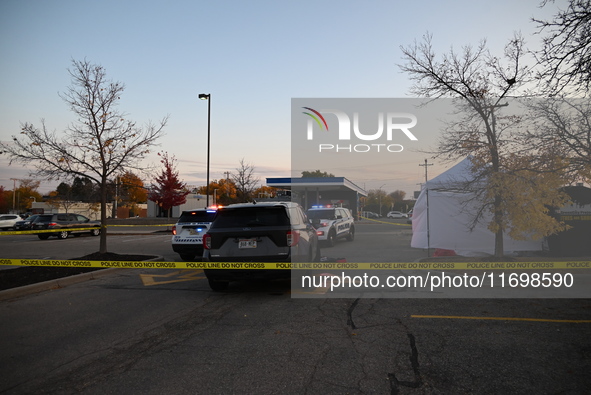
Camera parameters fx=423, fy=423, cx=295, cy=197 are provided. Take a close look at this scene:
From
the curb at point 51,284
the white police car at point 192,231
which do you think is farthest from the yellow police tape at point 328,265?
the white police car at point 192,231

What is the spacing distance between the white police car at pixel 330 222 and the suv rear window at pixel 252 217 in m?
9.31

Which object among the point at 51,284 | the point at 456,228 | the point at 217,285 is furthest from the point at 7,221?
the point at 456,228

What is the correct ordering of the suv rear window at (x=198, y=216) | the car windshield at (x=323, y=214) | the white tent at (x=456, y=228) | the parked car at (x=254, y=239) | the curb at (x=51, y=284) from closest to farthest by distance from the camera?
1. the parked car at (x=254, y=239)
2. the curb at (x=51, y=284)
3. the suv rear window at (x=198, y=216)
4. the white tent at (x=456, y=228)
5. the car windshield at (x=323, y=214)

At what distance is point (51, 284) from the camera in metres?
9.40

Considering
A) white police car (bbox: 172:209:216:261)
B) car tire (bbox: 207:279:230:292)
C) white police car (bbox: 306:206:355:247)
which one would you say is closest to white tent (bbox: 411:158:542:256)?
white police car (bbox: 306:206:355:247)

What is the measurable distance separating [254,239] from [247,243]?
155 mm

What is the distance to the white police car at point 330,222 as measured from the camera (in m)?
18.0

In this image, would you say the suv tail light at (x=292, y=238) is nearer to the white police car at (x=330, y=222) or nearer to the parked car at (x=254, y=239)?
the parked car at (x=254, y=239)

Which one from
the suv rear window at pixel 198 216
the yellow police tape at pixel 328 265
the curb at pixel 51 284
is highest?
the suv rear window at pixel 198 216

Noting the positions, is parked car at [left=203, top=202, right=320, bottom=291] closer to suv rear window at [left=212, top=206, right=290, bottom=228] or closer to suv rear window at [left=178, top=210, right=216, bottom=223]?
suv rear window at [left=212, top=206, right=290, bottom=228]

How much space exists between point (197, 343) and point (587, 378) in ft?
14.1

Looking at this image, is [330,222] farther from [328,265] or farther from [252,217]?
[252,217]

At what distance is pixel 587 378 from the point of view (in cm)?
415

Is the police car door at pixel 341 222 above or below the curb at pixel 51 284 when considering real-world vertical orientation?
above
